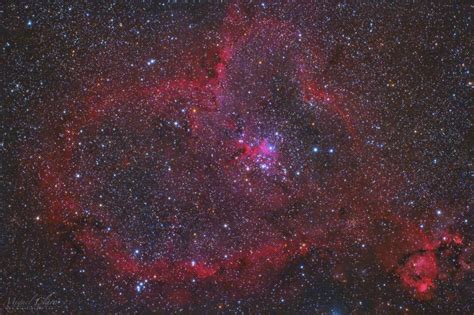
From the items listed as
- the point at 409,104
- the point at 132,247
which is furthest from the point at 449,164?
the point at 132,247

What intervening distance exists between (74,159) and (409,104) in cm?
263

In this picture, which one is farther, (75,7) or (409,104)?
(409,104)

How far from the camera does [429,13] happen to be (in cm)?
262

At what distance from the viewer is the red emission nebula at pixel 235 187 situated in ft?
8.51

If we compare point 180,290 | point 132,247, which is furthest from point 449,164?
point 132,247

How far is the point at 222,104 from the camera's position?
2621 mm

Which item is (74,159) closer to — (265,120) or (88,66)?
(88,66)

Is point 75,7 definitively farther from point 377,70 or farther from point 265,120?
point 377,70

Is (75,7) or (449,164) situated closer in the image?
(75,7)

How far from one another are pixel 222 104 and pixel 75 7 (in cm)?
128

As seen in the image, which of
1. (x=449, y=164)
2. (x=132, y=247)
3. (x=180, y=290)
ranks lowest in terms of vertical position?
(x=180, y=290)

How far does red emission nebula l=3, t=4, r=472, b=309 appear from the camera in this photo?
2.59 metres

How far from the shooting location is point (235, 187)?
2.70 meters

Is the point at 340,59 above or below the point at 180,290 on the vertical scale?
above
